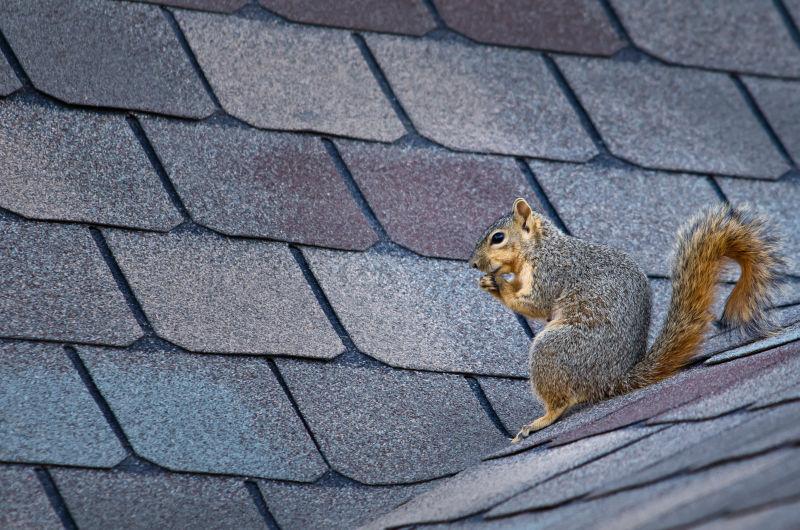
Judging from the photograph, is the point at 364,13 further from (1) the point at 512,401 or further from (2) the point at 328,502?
(2) the point at 328,502

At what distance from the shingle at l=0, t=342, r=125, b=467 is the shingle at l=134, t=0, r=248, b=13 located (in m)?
0.87

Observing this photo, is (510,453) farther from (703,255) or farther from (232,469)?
(703,255)

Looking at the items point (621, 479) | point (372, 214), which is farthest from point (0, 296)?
point (621, 479)

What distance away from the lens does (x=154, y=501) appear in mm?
2021

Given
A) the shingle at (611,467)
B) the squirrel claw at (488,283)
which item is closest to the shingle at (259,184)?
the squirrel claw at (488,283)

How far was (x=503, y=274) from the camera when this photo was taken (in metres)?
2.71

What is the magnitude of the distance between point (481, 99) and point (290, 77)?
45 cm

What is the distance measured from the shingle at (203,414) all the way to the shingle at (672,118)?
111 centimetres

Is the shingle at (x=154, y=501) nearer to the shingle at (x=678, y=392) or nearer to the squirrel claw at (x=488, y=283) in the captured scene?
the shingle at (x=678, y=392)

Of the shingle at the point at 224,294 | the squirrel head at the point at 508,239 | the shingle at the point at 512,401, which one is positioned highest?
the squirrel head at the point at 508,239

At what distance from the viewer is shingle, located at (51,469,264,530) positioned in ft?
6.48

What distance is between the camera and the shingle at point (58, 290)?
7.22 ft

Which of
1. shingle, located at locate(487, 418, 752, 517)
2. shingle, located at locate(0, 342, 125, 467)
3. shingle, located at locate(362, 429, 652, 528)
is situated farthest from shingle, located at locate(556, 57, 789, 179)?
shingle, located at locate(0, 342, 125, 467)

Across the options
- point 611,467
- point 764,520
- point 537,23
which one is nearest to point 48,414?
point 611,467
